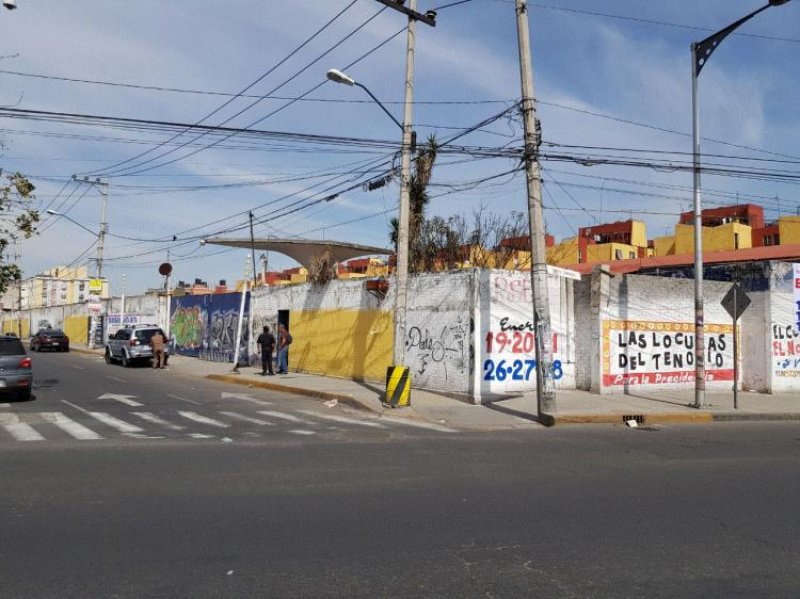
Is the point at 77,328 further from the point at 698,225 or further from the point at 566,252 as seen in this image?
the point at 698,225

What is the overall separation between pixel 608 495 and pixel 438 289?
11.1m

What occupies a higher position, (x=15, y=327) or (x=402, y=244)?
(x=402, y=244)

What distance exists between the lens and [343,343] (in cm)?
2220

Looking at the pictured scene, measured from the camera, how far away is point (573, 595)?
4559mm

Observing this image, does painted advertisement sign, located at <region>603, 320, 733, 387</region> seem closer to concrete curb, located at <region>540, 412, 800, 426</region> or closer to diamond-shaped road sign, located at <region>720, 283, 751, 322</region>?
diamond-shaped road sign, located at <region>720, 283, 751, 322</region>

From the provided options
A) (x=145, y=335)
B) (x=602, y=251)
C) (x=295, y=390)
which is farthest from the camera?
(x=602, y=251)

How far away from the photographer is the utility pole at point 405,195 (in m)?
15.8

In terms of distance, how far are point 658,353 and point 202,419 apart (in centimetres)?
1269

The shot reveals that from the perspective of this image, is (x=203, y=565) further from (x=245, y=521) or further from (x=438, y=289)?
Answer: (x=438, y=289)

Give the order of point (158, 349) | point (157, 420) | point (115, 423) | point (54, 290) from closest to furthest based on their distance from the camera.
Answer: point (115, 423) → point (157, 420) → point (158, 349) → point (54, 290)

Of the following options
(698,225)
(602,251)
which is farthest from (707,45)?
(602,251)

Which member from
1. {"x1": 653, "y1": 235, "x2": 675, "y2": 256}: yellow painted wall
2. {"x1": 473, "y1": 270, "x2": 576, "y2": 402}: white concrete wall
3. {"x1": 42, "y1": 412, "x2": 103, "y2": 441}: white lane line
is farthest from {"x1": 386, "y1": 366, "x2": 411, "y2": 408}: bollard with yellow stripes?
{"x1": 653, "y1": 235, "x2": 675, "y2": 256}: yellow painted wall

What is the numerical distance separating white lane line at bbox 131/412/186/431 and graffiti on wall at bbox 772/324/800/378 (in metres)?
17.1

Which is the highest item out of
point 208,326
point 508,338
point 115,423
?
point 208,326
